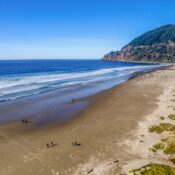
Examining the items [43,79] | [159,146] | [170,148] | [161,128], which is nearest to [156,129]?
[161,128]

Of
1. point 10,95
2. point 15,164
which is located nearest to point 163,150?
point 15,164

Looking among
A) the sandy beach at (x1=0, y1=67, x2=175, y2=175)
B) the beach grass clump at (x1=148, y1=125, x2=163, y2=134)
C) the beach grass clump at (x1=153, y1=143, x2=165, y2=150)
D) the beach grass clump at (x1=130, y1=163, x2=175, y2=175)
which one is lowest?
the sandy beach at (x1=0, y1=67, x2=175, y2=175)

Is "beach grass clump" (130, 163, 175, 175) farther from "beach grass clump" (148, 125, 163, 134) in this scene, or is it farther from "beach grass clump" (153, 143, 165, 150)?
"beach grass clump" (148, 125, 163, 134)

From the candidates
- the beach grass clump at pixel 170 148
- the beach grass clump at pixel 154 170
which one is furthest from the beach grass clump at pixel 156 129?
the beach grass clump at pixel 154 170

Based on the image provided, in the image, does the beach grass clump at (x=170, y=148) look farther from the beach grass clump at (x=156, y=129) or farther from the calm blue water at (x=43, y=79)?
the calm blue water at (x=43, y=79)

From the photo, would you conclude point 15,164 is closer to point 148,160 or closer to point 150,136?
point 148,160

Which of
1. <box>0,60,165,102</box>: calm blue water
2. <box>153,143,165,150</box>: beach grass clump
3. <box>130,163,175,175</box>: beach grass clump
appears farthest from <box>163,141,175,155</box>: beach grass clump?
<box>0,60,165,102</box>: calm blue water

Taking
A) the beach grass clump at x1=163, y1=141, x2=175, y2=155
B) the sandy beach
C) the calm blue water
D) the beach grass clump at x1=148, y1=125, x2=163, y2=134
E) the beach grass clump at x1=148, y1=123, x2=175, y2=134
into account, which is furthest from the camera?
the calm blue water
